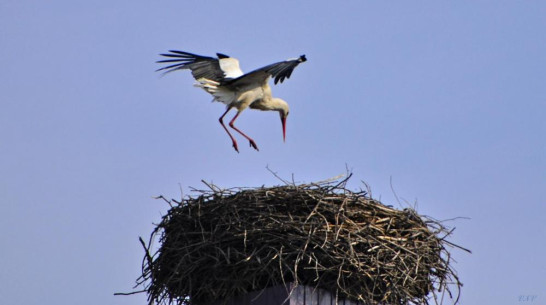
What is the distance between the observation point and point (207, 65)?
11062 millimetres

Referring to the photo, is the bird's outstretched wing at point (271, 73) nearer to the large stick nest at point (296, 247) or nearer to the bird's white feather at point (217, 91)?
the bird's white feather at point (217, 91)

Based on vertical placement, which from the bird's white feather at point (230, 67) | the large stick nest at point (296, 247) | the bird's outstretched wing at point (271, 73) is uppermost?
the bird's white feather at point (230, 67)

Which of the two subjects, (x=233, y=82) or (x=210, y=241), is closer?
(x=210, y=241)

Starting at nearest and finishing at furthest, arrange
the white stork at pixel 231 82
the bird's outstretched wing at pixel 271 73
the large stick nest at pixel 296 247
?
the large stick nest at pixel 296 247, the bird's outstretched wing at pixel 271 73, the white stork at pixel 231 82

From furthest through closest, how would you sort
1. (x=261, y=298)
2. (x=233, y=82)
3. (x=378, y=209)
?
(x=233, y=82), (x=378, y=209), (x=261, y=298)

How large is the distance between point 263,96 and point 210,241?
14.0 feet

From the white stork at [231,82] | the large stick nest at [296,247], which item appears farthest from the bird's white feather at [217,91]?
the large stick nest at [296,247]

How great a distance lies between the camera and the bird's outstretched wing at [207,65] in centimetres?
1090

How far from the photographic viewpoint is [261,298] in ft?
20.8

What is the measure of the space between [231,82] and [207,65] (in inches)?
28.3

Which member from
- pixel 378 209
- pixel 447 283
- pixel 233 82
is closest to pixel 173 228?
pixel 378 209

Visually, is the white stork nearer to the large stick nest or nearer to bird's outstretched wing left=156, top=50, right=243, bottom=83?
bird's outstretched wing left=156, top=50, right=243, bottom=83

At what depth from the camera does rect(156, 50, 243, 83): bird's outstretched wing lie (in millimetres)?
10898

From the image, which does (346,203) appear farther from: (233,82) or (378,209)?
(233,82)
